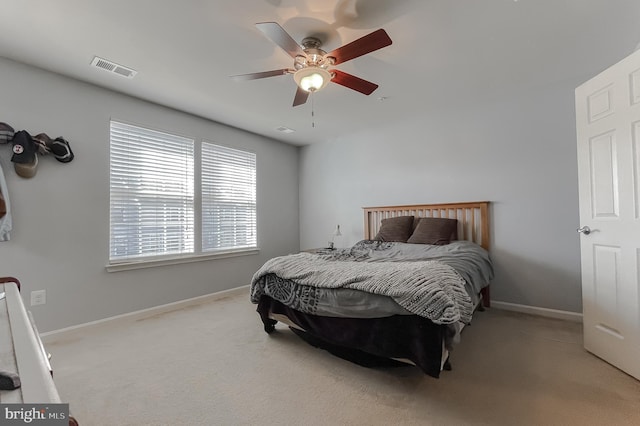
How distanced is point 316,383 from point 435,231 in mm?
2171

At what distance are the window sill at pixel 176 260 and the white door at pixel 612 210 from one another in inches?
149

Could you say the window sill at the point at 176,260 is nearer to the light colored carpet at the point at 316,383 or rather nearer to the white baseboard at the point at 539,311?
the light colored carpet at the point at 316,383

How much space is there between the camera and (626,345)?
6.11 feet

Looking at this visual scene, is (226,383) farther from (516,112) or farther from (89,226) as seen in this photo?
(516,112)

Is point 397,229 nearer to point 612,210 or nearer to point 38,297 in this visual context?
point 612,210

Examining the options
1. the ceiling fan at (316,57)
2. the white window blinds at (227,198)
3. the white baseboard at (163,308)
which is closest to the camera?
the ceiling fan at (316,57)

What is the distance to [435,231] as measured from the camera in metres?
3.28

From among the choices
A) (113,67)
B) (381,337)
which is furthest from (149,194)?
(381,337)

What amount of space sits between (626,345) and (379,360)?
1.60 meters

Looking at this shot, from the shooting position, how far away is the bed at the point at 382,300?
1.58m

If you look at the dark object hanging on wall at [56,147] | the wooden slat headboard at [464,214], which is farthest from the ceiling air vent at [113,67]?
the wooden slat headboard at [464,214]

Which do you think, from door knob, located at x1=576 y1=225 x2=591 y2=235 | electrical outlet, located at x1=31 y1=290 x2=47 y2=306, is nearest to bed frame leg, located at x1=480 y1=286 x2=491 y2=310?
door knob, located at x1=576 y1=225 x2=591 y2=235

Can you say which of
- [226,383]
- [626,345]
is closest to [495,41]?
[626,345]

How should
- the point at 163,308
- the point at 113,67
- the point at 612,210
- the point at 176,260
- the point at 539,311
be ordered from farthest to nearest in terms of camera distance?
1. the point at 176,260
2. the point at 163,308
3. the point at 539,311
4. the point at 113,67
5. the point at 612,210
